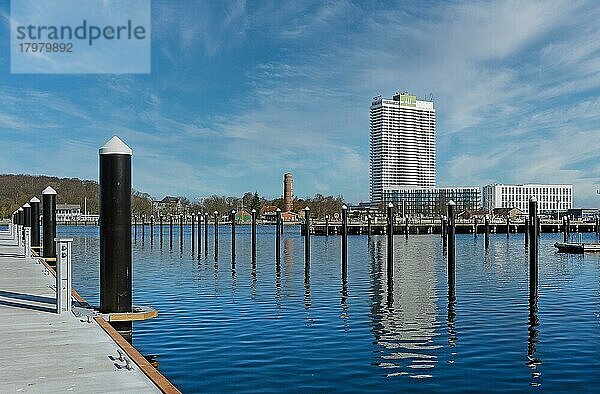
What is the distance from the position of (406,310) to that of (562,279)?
572 inches

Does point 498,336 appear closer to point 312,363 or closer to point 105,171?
point 312,363

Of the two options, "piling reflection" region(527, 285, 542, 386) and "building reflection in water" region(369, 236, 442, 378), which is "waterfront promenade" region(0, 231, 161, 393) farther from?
"piling reflection" region(527, 285, 542, 386)

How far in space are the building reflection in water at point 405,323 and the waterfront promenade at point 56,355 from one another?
5.88 metres

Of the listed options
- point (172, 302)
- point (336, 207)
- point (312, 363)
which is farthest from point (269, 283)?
point (336, 207)

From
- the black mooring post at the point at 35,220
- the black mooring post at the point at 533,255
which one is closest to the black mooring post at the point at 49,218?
the black mooring post at the point at 35,220

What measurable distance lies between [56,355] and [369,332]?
10062 mm

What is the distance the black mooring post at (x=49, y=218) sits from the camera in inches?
1126

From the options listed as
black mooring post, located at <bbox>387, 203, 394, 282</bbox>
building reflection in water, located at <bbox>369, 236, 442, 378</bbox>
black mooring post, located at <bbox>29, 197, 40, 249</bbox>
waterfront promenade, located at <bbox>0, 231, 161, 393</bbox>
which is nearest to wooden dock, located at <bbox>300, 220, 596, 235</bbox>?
black mooring post, located at <bbox>29, 197, 40, 249</bbox>

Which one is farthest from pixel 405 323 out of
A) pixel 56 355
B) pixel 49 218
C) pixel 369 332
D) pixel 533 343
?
pixel 49 218

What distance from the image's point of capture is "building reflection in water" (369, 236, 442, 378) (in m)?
14.5

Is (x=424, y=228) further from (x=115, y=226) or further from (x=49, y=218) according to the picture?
(x=115, y=226)

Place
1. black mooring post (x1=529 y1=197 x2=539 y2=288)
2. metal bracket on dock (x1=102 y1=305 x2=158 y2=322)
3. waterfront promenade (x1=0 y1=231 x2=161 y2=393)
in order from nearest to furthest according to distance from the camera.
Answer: waterfront promenade (x1=0 y1=231 x2=161 y2=393) → metal bracket on dock (x1=102 y1=305 x2=158 y2=322) → black mooring post (x1=529 y1=197 x2=539 y2=288)

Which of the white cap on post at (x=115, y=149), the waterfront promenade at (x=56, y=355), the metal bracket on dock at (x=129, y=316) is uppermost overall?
the white cap on post at (x=115, y=149)

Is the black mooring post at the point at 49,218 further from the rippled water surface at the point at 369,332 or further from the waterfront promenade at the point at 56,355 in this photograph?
the waterfront promenade at the point at 56,355
